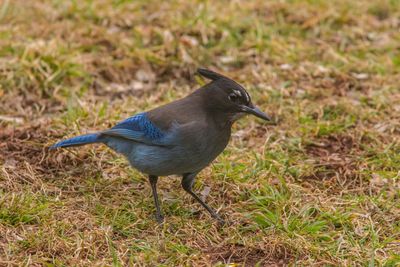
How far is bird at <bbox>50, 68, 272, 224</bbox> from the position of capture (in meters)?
5.34

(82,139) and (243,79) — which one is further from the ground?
(82,139)

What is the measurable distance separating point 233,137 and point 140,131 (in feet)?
4.41

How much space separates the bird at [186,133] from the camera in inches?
210

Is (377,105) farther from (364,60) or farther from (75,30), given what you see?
(75,30)

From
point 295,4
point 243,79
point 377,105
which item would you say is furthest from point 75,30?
point 377,105

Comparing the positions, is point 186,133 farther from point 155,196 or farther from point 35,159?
point 35,159

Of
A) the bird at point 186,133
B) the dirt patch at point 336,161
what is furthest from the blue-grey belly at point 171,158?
the dirt patch at point 336,161

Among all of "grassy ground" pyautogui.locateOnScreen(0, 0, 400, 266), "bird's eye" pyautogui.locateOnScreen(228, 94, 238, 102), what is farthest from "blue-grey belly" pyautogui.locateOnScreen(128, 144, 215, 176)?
"bird's eye" pyautogui.locateOnScreen(228, 94, 238, 102)

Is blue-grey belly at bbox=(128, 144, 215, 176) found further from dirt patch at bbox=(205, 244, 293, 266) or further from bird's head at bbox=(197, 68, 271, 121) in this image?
dirt patch at bbox=(205, 244, 293, 266)

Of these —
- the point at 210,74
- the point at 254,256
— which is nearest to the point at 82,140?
the point at 210,74

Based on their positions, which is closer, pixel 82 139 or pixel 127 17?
Result: pixel 82 139

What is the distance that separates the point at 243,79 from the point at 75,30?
189cm

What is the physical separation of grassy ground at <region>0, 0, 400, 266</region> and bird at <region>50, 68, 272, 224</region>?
314 millimetres

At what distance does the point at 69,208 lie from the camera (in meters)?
5.48
